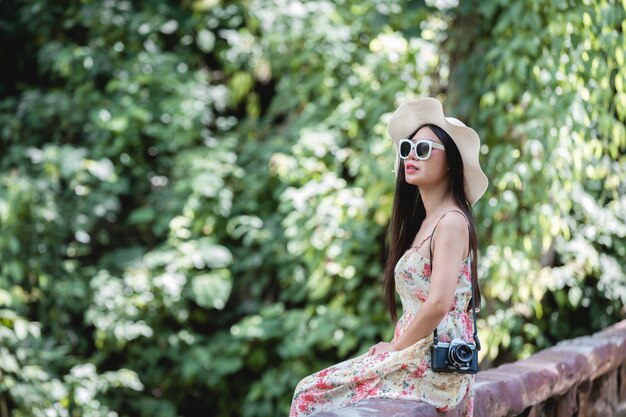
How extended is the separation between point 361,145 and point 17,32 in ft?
9.93

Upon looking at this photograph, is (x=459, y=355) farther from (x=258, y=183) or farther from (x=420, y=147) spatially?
(x=258, y=183)

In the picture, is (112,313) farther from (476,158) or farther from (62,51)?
(476,158)

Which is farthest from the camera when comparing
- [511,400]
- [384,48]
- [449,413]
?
[384,48]

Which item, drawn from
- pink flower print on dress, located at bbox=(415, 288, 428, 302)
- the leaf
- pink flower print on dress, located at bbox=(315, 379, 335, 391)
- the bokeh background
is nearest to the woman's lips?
pink flower print on dress, located at bbox=(415, 288, 428, 302)

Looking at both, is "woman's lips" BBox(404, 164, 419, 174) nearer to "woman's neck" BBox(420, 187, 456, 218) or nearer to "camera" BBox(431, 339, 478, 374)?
"woman's neck" BBox(420, 187, 456, 218)

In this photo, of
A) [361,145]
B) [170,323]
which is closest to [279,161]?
[361,145]

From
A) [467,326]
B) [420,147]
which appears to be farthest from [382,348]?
[420,147]

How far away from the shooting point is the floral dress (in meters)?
2.06

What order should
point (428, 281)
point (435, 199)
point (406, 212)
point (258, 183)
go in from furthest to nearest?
point (258, 183)
point (406, 212)
point (435, 199)
point (428, 281)

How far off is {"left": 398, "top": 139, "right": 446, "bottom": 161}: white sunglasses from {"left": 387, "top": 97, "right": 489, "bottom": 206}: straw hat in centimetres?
5

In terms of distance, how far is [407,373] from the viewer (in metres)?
2.08

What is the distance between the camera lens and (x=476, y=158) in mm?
2162

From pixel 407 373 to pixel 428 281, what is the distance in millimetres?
215

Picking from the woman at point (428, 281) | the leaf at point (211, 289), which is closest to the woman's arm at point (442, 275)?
the woman at point (428, 281)
